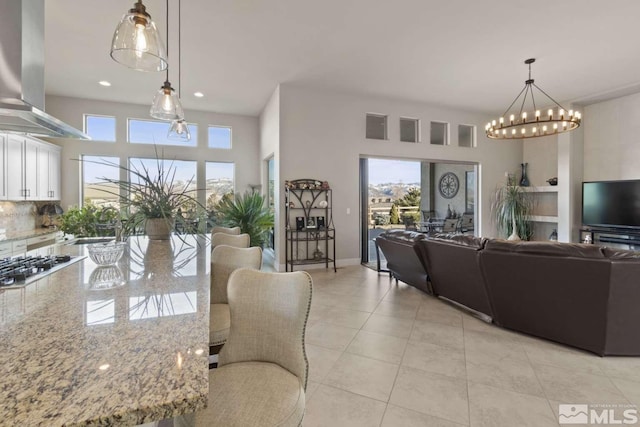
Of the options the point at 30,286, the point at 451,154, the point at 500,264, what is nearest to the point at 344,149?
the point at 451,154

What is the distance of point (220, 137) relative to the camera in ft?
23.2

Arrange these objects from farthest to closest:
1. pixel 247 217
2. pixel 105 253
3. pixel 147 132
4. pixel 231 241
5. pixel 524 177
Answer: pixel 524 177, pixel 147 132, pixel 247 217, pixel 231 241, pixel 105 253

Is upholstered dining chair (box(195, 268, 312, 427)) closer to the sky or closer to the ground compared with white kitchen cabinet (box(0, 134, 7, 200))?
closer to the ground

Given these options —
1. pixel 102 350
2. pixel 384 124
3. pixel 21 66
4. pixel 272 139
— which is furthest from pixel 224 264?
pixel 384 124

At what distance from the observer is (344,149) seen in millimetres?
5977

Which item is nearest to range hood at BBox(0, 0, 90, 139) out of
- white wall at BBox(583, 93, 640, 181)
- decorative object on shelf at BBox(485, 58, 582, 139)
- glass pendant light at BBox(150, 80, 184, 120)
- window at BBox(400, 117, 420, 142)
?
glass pendant light at BBox(150, 80, 184, 120)

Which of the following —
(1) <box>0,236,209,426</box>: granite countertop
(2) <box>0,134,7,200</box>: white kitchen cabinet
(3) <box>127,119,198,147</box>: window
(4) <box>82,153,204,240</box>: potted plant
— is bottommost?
(1) <box>0,236,209,426</box>: granite countertop

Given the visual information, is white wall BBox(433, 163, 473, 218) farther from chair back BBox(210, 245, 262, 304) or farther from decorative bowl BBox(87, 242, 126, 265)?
decorative bowl BBox(87, 242, 126, 265)

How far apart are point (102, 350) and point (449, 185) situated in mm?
9717

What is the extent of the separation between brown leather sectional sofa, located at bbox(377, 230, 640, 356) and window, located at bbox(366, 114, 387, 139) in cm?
362

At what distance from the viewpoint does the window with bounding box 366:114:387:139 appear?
20.7ft

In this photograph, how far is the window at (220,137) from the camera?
22.9ft

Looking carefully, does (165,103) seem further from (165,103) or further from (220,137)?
(220,137)

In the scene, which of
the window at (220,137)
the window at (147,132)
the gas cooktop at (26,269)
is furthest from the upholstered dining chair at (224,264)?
the window at (220,137)
